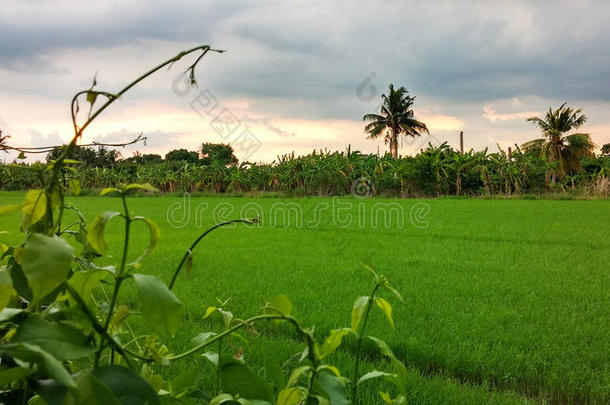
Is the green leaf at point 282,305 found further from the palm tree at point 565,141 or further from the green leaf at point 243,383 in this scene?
the palm tree at point 565,141

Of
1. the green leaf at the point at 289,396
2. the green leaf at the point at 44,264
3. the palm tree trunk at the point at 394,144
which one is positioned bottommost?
the green leaf at the point at 289,396

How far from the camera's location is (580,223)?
25.4 feet

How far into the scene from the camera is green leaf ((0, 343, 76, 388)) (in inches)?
12.2

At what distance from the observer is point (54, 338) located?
0.39 meters

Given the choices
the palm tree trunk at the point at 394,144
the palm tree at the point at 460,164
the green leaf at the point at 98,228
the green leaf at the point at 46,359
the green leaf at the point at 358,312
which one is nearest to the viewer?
the green leaf at the point at 46,359

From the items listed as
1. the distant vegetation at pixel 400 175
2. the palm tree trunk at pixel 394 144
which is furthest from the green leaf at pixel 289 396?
the palm tree trunk at pixel 394 144

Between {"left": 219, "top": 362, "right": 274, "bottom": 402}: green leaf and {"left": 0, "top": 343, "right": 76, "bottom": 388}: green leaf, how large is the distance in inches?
12.0

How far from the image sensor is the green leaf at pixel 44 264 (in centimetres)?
34

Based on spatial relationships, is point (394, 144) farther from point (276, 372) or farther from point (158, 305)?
point (158, 305)

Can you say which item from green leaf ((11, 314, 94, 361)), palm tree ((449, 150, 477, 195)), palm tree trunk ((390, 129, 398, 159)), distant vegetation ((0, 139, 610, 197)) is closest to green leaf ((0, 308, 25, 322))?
green leaf ((11, 314, 94, 361))

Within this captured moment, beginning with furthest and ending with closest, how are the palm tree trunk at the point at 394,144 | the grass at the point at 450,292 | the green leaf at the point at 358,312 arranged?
the palm tree trunk at the point at 394,144, the grass at the point at 450,292, the green leaf at the point at 358,312

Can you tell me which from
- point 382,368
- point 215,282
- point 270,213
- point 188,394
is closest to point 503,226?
point 270,213

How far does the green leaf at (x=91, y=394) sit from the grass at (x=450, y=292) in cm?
25

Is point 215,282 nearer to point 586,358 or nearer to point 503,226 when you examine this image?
point 586,358
